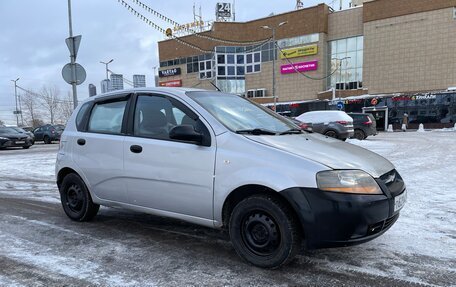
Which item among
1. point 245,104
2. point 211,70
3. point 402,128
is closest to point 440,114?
point 402,128

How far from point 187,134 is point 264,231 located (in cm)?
118

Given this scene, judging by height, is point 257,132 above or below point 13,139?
above

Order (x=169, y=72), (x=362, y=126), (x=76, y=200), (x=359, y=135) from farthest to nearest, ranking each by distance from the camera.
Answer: (x=169, y=72) < (x=359, y=135) < (x=362, y=126) < (x=76, y=200)

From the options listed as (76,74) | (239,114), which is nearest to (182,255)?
(239,114)

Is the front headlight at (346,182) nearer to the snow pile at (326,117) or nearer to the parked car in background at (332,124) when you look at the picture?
the parked car in background at (332,124)

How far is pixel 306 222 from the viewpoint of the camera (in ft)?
Result: 10.5

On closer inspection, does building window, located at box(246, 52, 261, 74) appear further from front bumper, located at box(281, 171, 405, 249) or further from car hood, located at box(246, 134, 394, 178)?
front bumper, located at box(281, 171, 405, 249)

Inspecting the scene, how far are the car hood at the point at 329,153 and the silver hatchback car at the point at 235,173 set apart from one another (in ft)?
0.05

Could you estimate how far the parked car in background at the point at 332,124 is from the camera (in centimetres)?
1630

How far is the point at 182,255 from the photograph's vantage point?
390cm

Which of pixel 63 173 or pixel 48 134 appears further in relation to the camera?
pixel 48 134

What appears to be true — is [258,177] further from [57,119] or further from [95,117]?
[57,119]

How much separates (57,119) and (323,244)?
83573 mm

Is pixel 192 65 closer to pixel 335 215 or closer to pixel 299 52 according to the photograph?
pixel 299 52
